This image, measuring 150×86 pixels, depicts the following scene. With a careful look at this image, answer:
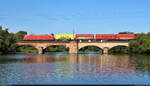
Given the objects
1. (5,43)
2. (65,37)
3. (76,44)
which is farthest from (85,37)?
(5,43)

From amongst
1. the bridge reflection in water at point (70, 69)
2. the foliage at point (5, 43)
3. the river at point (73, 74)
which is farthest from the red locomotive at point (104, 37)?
the river at point (73, 74)

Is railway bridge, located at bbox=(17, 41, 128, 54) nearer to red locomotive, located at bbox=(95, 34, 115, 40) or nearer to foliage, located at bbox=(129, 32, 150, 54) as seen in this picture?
red locomotive, located at bbox=(95, 34, 115, 40)

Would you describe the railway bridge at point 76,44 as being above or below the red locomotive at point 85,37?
below

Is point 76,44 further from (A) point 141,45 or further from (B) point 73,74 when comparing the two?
(B) point 73,74

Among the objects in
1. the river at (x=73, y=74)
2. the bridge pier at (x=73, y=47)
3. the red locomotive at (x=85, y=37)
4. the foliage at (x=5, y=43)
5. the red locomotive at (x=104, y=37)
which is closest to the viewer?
the river at (x=73, y=74)

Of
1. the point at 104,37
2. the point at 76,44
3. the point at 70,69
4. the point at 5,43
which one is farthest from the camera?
the point at 104,37

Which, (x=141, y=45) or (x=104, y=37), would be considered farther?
(x=104, y=37)

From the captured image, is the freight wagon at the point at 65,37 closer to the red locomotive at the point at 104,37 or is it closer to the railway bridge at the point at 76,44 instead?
the railway bridge at the point at 76,44

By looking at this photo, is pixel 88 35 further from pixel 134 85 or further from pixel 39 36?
pixel 134 85

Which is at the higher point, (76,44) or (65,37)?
(65,37)

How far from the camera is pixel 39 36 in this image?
343 feet

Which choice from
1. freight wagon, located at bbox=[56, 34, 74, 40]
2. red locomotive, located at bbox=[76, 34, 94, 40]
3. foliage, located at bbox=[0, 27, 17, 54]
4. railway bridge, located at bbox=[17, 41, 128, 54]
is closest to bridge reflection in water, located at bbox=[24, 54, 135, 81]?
foliage, located at bbox=[0, 27, 17, 54]

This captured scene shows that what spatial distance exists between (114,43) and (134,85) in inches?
2955

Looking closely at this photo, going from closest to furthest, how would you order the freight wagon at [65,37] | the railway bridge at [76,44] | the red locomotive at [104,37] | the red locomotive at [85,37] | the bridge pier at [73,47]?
the railway bridge at [76,44]
the bridge pier at [73,47]
the red locomotive at [104,37]
the red locomotive at [85,37]
the freight wagon at [65,37]
